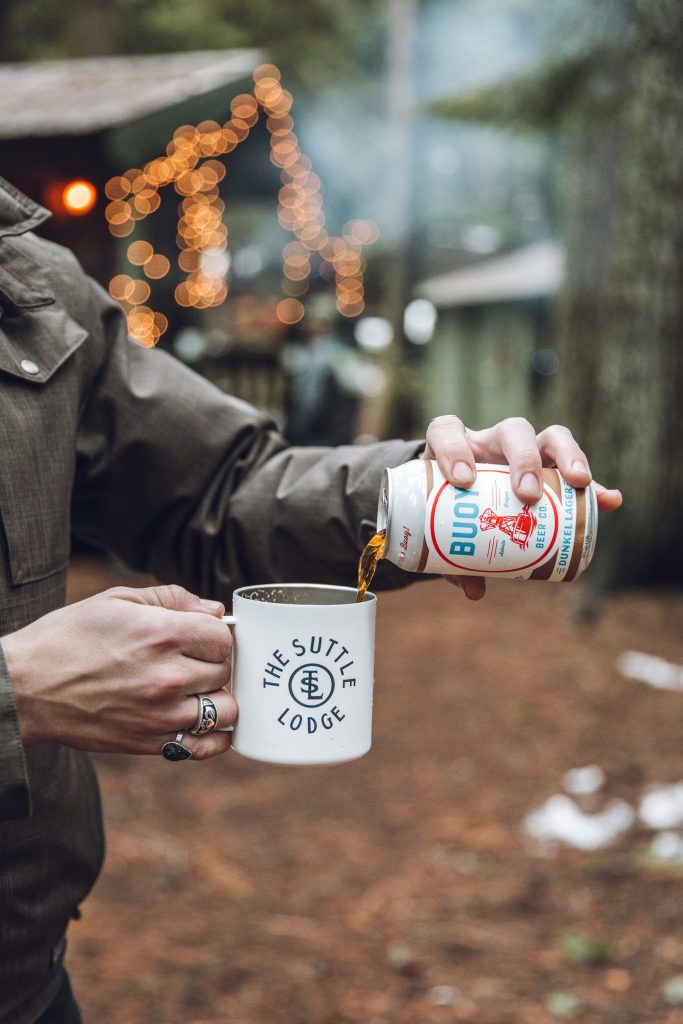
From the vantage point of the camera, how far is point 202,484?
1682 millimetres

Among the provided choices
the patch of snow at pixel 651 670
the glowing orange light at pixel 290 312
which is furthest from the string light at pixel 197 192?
the patch of snow at pixel 651 670

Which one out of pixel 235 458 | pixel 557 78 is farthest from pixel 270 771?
pixel 557 78

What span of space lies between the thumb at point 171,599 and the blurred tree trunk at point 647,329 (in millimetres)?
5040

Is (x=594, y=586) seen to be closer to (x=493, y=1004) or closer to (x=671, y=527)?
(x=671, y=527)

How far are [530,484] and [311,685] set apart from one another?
0.37 m

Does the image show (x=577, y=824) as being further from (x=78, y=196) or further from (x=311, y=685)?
(x=78, y=196)

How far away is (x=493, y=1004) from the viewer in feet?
9.37

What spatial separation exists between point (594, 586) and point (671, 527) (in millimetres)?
587

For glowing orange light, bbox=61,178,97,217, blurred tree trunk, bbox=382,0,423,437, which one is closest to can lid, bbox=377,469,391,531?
glowing orange light, bbox=61,178,97,217

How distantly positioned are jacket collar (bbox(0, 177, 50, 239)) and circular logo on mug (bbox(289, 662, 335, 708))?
740mm

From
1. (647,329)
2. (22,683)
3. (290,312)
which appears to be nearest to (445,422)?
(22,683)

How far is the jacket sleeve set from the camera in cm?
162

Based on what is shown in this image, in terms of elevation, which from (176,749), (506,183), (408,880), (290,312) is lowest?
(408,880)

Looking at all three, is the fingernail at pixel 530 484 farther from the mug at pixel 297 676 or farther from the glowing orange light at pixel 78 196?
the glowing orange light at pixel 78 196
